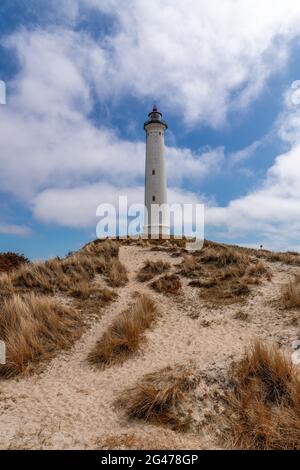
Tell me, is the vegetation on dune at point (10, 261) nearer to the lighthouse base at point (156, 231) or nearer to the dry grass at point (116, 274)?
the dry grass at point (116, 274)

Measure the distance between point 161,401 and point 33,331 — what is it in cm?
453

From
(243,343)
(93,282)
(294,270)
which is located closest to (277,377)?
(243,343)

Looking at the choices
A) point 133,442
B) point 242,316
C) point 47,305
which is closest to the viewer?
point 133,442

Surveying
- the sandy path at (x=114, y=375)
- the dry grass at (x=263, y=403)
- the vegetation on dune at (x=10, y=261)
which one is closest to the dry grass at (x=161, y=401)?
the sandy path at (x=114, y=375)

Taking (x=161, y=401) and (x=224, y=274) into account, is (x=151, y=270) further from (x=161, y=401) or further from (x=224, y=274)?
(x=161, y=401)

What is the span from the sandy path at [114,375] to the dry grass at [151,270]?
2450 millimetres

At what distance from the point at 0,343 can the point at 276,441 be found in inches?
269

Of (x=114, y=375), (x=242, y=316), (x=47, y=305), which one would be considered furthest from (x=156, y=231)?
(x=114, y=375)

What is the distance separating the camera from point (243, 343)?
8.45 m

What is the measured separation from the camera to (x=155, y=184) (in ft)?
111

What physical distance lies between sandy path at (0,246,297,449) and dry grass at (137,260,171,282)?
2.45 meters

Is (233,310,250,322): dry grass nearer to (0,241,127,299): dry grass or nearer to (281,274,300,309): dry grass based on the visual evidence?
(281,274,300,309): dry grass

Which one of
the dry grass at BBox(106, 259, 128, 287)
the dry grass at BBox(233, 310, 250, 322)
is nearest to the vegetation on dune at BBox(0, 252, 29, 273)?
the dry grass at BBox(106, 259, 128, 287)

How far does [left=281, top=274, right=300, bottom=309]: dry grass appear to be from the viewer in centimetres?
1055
